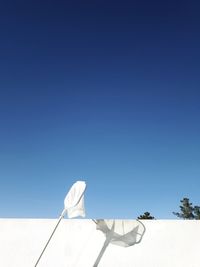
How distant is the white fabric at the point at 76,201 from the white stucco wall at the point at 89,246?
1.26 feet

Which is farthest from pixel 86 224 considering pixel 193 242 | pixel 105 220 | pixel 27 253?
pixel 193 242

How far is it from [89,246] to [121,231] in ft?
2.35

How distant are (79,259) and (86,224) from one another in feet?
2.25

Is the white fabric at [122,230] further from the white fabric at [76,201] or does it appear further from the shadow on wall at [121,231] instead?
the white fabric at [76,201]

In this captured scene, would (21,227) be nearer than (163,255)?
No

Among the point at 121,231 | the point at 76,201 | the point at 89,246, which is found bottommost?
the point at 89,246

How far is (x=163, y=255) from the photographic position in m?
6.43

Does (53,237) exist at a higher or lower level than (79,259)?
higher

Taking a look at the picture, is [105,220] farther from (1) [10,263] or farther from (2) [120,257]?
(1) [10,263]

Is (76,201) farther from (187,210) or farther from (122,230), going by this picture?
(187,210)

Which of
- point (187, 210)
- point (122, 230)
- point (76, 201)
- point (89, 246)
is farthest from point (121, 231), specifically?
point (187, 210)

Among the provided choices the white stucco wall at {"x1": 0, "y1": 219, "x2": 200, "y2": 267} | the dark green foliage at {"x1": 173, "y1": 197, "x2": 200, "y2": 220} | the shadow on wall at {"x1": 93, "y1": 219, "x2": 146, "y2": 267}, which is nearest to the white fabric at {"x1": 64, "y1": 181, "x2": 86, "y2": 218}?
the white stucco wall at {"x1": 0, "y1": 219, "x2": 200, "y2": 267}

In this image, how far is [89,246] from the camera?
6.58 metres

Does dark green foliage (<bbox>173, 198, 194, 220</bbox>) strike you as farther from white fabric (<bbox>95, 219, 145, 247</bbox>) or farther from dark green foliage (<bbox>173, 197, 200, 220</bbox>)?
white fabric (<bbox>95, 219, 145, 247</bbox>)
